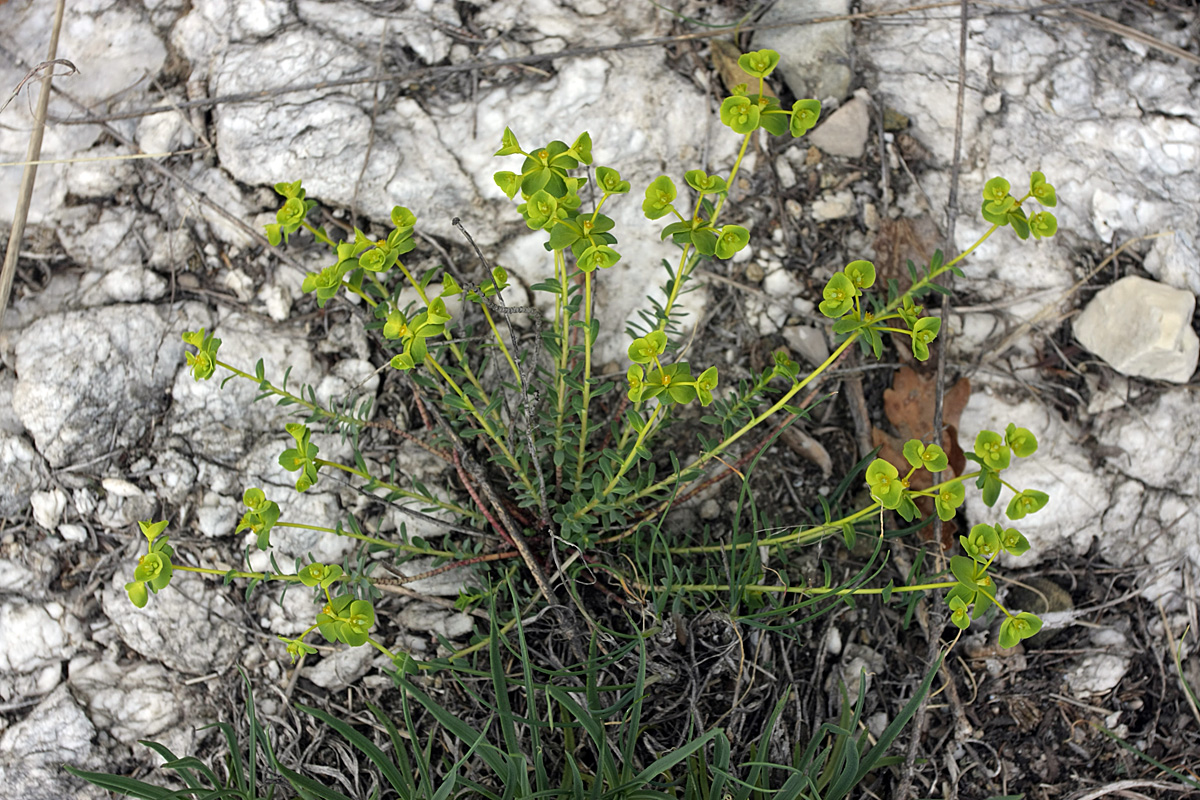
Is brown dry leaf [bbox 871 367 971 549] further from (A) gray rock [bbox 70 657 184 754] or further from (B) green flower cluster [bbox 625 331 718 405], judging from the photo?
(A) gray rock [bbox 70 657 184 754]

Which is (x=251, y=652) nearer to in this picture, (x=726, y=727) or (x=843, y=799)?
(x=726, y=727)

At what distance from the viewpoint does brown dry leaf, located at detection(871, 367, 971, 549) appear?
309 cm

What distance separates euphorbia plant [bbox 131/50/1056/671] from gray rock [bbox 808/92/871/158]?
462 mm

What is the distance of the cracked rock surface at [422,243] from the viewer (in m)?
2.92

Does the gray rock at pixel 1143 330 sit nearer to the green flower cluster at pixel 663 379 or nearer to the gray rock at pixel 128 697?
the green flower cluster at pixel 663 379

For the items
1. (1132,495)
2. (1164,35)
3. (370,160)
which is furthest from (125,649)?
(1164,35)

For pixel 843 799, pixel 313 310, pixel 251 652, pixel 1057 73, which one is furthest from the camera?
pixel 1057 73

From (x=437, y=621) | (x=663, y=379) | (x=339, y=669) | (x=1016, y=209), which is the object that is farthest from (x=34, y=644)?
(x=1016, y=209)

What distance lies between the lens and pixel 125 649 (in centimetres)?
287

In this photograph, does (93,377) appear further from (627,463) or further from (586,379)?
(627,463)

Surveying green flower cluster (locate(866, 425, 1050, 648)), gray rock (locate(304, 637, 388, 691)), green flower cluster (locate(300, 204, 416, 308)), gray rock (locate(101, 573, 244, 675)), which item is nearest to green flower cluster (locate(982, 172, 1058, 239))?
green flower cluster (locate(866, 425, 1050, 648))

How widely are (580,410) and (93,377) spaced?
1856mm

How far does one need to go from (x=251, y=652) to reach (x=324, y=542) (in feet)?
1.52

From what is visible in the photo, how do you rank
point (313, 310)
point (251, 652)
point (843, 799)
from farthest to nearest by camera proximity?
point (313, 310), point (251, 652), point (843, 799)
